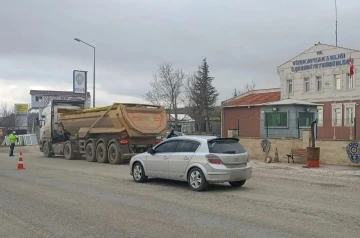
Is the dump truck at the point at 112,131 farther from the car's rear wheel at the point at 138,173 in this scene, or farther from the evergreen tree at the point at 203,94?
the evergreen tree at the point at 203,94

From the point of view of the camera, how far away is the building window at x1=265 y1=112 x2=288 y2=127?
89.0 ft

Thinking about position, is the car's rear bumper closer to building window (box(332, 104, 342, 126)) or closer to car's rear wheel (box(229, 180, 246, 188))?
car's rear wheel (box(229, 180, 246, 188))

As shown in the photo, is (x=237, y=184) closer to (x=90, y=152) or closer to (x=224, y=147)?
(x=224, y=147)

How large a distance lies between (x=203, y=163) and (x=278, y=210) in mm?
3196

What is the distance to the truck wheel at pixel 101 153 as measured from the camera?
75.8 feet

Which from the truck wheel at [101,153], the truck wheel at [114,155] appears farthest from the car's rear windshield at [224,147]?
the truck wheel at [101,153]

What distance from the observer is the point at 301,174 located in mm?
17312

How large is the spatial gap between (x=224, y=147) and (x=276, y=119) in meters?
16.2

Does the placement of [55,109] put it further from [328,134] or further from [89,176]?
[328,134]

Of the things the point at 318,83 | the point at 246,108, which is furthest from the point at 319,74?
the point at 246,108

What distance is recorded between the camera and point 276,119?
2795 cm

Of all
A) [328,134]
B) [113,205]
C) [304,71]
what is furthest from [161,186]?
[304,71]

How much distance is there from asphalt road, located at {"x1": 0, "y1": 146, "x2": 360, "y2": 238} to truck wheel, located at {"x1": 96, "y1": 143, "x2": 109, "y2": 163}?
7.68m

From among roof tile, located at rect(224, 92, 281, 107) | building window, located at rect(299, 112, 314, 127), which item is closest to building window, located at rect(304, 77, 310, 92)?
roof tile, located at rect(224, 92, 281, 107)
